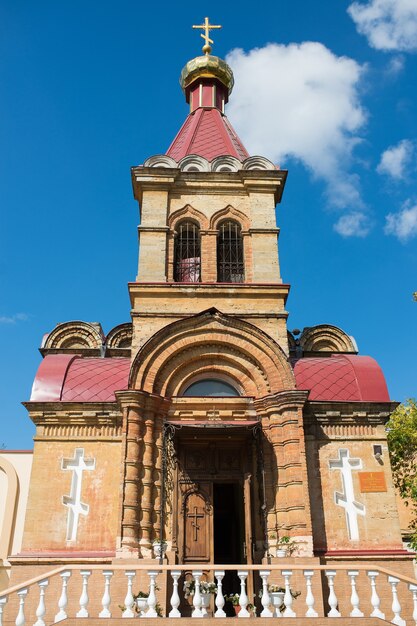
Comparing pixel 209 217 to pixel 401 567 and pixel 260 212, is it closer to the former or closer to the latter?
pixel 260 212

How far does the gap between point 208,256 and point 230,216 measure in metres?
1.14

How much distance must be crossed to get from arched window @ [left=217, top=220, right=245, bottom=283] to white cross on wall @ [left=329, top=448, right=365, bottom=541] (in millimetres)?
4260

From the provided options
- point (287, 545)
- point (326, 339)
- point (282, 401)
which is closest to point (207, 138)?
point (326, 339)

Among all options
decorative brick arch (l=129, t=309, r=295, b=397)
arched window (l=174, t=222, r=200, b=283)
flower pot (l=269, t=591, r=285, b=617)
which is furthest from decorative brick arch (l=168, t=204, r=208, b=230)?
flower pot (l=269, t=591, r=285, b=617)

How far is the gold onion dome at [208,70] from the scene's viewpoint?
56.9 feet

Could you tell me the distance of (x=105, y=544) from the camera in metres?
9.83

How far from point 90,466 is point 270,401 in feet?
11.2

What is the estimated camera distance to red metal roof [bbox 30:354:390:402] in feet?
35.8

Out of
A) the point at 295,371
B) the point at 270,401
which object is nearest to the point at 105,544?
the point at 270,401

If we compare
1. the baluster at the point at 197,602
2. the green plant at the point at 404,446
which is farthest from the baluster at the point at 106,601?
the green plant at the point at 404,446

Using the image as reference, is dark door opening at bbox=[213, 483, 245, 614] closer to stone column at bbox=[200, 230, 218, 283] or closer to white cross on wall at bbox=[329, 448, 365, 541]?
white cross on wall at bbox=[329, 448, 365, 541]

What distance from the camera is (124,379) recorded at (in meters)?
11.2

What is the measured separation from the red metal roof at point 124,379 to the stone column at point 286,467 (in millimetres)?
757

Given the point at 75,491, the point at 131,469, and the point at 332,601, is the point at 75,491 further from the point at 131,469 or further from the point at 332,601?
the point at 332,601
